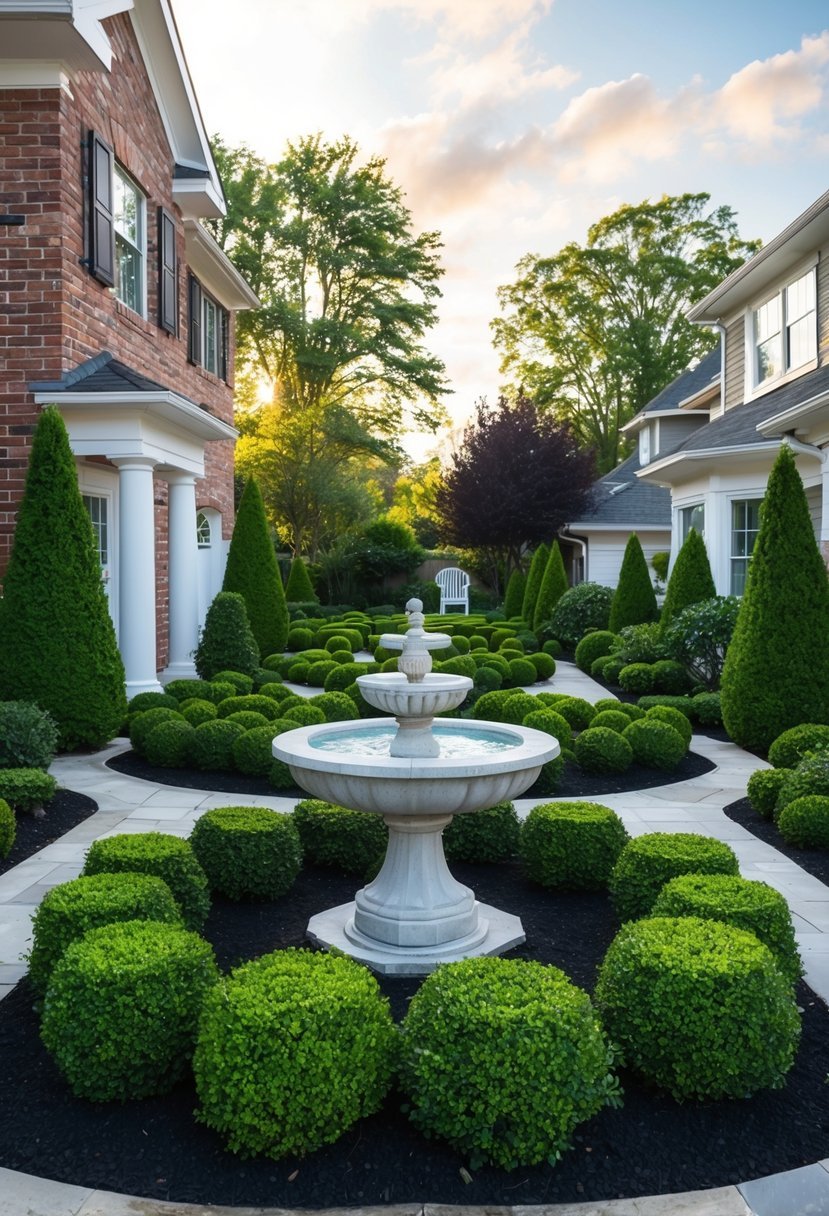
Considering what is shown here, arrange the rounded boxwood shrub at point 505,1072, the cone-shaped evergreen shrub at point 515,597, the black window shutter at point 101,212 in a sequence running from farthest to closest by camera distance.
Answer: the cone-shaped evergreen shrub at point 515,597
the black window shutter at point 101,212
the rounded boxwood shrub at point 505,1072

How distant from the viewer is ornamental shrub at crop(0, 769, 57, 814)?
6.49 metres

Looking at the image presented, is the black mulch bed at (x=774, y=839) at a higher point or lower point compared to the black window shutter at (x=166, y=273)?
lower

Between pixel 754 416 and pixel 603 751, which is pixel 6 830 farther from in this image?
pixel 754 416

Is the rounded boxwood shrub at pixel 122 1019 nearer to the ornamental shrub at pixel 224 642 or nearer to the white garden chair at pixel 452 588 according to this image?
the ornamental shrub at pixel 224 642

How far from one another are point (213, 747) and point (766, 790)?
15.4 feet

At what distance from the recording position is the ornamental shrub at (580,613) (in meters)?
17.8

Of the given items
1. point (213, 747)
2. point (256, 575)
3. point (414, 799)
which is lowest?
point (213, 747)

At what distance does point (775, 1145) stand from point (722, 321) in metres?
16.7

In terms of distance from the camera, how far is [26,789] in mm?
6523

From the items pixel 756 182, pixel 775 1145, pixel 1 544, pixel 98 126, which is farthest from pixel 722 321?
pixel 775 1145

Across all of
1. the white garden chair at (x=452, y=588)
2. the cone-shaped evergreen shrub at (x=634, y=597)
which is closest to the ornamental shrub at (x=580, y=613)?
the cone-shaped evergreen shrub at (x=634, y=597)

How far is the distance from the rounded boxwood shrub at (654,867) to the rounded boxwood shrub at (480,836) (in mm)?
1121

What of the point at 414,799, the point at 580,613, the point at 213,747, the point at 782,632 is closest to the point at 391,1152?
the point at 414,799

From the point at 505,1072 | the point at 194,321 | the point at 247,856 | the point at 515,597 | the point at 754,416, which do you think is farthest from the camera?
the point at 515,597
